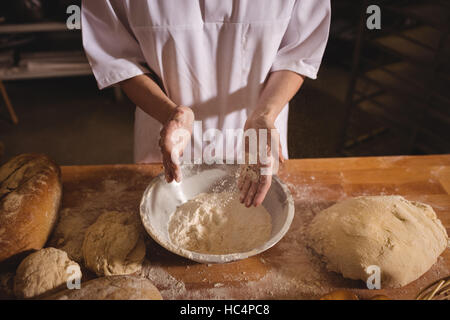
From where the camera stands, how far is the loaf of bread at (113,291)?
903 millimetres

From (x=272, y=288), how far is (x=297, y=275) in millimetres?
93

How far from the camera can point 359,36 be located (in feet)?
7.64

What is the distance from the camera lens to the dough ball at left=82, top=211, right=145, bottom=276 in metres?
1.03

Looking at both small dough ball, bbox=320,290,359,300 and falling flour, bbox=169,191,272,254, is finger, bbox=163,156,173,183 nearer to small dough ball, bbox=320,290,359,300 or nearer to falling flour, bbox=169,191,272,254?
falling flour, bbox=169,191,272,254

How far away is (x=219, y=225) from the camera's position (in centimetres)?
117

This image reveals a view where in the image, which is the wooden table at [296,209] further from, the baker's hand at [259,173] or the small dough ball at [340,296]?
the baker's hand at [259,173]

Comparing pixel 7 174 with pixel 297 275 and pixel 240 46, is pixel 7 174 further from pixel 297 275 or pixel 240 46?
pixel 297 275

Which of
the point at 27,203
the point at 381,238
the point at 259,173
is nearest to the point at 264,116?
the point at 259,173

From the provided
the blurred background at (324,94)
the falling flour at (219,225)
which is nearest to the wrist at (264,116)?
the falling flour at (219,225)

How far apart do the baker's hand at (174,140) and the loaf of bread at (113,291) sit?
33 centimetres

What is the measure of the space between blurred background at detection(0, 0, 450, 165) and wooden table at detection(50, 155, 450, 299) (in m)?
0.82

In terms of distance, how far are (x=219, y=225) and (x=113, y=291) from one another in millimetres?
400

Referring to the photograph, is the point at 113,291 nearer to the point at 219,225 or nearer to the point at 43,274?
the point at 43,274

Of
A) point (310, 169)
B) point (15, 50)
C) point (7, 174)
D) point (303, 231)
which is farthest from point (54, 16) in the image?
point (303, 231)
